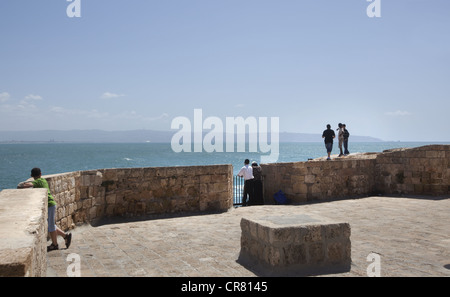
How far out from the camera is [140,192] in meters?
9.29

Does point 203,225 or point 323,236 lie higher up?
point 323,236

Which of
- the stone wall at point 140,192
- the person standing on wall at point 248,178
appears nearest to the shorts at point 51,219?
the stone wall at point 140,192

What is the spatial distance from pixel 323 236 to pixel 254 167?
23.3 feet

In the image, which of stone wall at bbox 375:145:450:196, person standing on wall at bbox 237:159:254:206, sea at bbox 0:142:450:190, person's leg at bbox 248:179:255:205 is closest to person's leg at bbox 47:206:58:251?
person standing on wall at bbox 237:159:254:206

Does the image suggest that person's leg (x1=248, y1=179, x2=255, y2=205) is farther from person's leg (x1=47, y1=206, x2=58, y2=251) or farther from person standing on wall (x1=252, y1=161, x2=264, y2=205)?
person's leg (x1=47, y1=206, x2=58, y2=251)

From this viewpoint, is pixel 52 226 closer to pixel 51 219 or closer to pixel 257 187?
pixel 51 219

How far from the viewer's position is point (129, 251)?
6023 millimetres

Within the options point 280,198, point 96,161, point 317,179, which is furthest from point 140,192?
point 96,161

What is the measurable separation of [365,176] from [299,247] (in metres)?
9.15

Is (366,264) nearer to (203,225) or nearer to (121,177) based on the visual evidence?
(203,225)

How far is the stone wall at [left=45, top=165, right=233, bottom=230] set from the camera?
26.0ft

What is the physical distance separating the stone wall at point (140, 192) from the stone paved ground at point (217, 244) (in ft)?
1.62
